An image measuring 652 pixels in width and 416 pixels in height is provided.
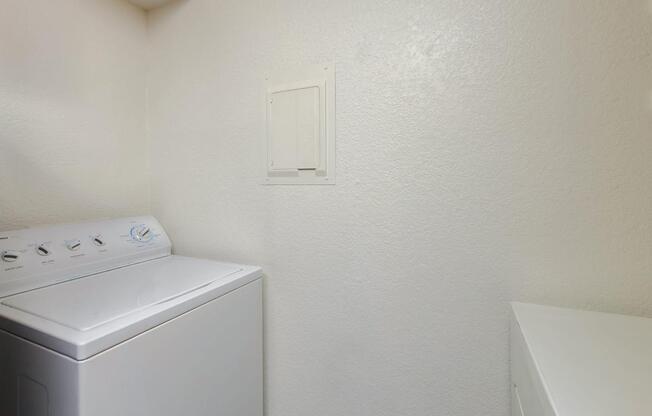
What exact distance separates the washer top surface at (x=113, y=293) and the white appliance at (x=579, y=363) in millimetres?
878

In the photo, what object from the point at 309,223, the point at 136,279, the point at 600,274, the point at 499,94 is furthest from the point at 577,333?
the point at 136,279

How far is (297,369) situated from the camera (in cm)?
115

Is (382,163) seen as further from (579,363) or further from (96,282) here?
(96,282)

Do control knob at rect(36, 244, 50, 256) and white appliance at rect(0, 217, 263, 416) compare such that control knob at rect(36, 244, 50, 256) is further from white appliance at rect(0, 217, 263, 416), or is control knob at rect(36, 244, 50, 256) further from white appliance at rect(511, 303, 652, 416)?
white appliance at rect(511, 303, 652, 416)

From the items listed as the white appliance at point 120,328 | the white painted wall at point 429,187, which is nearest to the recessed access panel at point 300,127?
the white painted wall at point 429,187

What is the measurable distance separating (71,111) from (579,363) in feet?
5.79

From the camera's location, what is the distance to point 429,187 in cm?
94

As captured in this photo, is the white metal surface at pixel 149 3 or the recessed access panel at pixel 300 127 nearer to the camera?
the recessed access panel at pixel 300 127

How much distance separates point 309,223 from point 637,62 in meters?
1.03

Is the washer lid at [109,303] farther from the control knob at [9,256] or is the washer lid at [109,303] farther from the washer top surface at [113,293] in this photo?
the control knob at [9,256]

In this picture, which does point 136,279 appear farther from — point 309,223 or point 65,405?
point 309,223

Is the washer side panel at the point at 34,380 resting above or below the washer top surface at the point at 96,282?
below

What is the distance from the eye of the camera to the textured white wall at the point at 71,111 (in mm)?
1022

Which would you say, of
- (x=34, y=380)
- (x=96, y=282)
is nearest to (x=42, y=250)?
(x=96, y=282)
